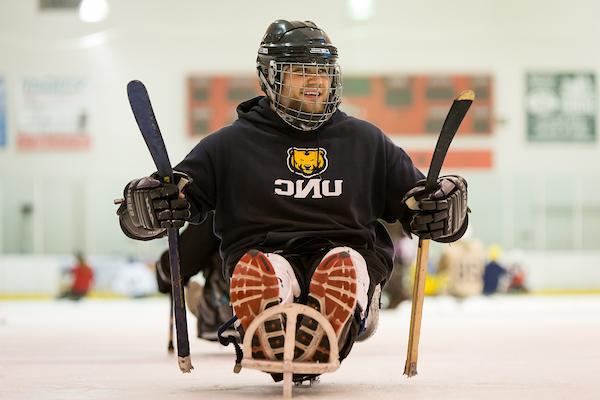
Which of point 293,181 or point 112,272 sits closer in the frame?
point 293,181

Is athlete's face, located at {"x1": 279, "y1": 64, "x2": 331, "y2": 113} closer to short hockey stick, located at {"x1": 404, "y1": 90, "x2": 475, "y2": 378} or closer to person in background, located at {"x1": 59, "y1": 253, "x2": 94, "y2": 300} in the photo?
short hockey stick, located at {"x1": 404, "y1": 90, "x2": 475, "y2": 378}

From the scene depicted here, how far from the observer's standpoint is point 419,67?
16.0 metres

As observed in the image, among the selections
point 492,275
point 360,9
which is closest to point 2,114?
point 360,9

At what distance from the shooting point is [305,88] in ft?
11.7

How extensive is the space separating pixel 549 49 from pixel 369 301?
43.3 feet

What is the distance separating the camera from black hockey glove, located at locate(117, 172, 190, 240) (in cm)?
336

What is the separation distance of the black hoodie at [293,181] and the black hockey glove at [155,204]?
21cm

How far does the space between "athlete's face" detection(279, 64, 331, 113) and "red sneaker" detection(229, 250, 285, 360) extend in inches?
21.2

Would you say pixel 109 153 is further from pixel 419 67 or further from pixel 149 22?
pixel 419 67

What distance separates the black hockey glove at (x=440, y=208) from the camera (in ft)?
11.3

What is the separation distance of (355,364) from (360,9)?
11650mm

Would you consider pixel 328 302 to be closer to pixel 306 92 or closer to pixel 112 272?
pixel 306 92

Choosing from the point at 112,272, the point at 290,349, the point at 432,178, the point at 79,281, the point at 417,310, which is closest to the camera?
the point at 290,349

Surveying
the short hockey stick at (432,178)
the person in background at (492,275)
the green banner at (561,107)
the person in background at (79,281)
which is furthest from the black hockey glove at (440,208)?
the green banner at (561,107)
